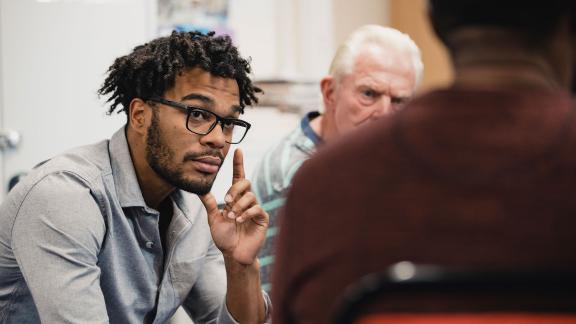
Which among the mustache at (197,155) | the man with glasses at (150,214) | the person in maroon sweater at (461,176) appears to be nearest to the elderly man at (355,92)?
the man with glasses at (150,214)

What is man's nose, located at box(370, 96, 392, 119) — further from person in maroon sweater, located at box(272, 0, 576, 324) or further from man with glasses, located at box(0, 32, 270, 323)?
person in maroon sweater, located at box(272, 0, 576, 324)

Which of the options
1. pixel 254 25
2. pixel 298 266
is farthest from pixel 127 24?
pixel 298 266

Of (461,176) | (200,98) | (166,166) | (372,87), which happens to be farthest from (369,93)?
(461,176)

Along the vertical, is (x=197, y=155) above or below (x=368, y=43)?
below

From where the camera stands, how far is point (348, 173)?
738mm

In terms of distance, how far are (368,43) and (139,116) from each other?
0.87 metres

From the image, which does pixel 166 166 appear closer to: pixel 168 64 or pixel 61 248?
pixel 168 64

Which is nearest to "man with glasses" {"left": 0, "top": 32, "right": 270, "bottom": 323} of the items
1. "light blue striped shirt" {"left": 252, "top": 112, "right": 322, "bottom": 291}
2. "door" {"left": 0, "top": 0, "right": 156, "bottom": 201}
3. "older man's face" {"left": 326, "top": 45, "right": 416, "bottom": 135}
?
"light blue striped shirt" {"left": 252, "top": 112, "right": 322, "bottom": 291}

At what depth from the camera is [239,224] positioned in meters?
1.88

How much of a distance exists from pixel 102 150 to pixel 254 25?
182cm

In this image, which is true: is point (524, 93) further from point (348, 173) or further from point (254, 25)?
point (254, 25)

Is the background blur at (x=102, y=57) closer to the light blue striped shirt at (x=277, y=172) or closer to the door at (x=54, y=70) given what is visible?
the door at (x=54, y=70)

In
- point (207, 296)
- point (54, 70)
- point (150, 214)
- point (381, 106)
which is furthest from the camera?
point (54, 70)

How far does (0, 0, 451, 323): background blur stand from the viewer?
114 inches
